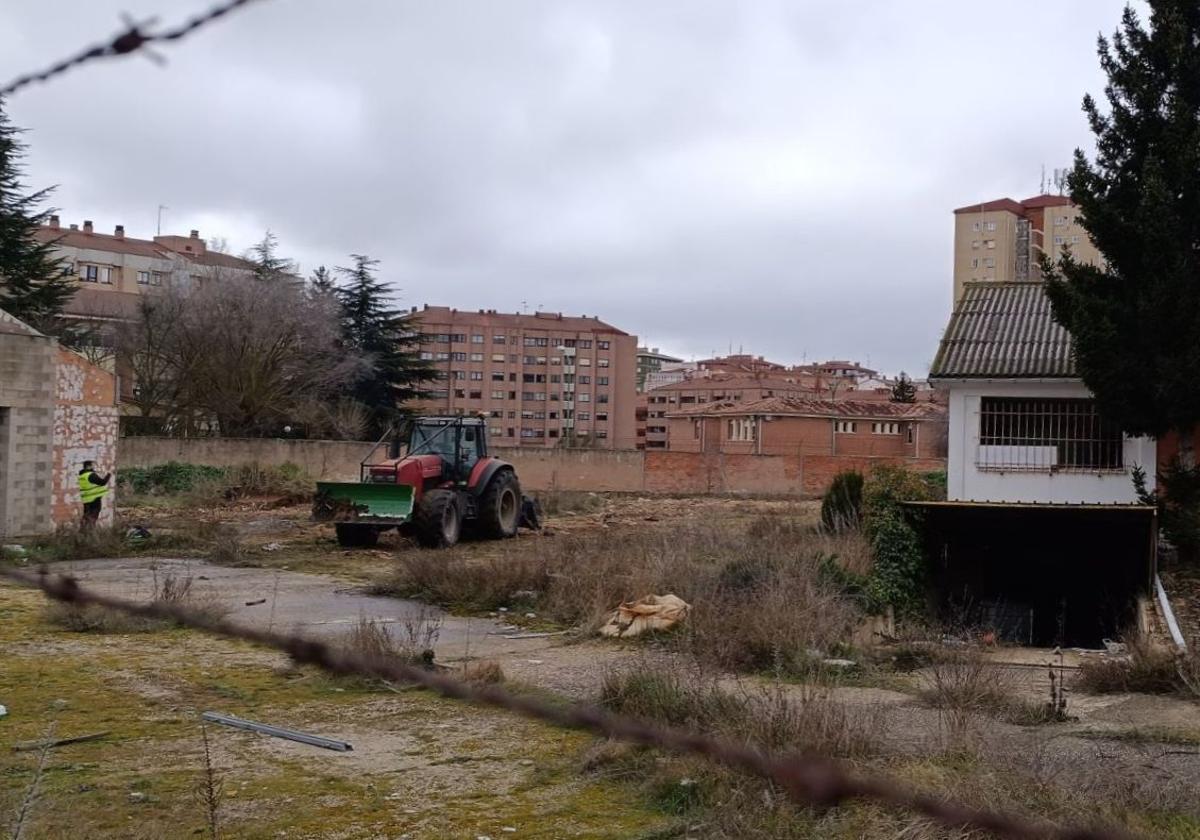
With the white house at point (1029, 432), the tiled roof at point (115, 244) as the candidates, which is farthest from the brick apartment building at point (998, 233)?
the white house at point (1029, 432)

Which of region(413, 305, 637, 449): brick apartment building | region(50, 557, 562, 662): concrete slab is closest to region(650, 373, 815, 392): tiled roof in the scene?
region(413, 305, 637, 449): brick apartment building

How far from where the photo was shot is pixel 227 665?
1032 centimetres

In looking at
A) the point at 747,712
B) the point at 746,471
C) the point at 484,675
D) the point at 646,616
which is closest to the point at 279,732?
the point at 484,675

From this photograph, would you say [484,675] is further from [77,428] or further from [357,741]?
[77,428]

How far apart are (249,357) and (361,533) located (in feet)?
73.0

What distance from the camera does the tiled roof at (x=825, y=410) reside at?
57500 millimetres

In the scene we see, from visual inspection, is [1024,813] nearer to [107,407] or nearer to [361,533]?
[361,533]

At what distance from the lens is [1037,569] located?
21797 mm

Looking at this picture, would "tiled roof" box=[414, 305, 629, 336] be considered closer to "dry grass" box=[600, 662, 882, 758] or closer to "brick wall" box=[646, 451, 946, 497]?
"brick wall" box=[646, 451, 946, 497]

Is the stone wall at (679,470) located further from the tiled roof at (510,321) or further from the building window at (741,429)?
the tiled roof at (510,321)

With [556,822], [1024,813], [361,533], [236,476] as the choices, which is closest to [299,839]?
[556,822]

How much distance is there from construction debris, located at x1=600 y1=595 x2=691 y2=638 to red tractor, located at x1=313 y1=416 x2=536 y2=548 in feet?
26.6

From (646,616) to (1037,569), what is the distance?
12.2 m

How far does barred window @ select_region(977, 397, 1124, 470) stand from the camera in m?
19.1
